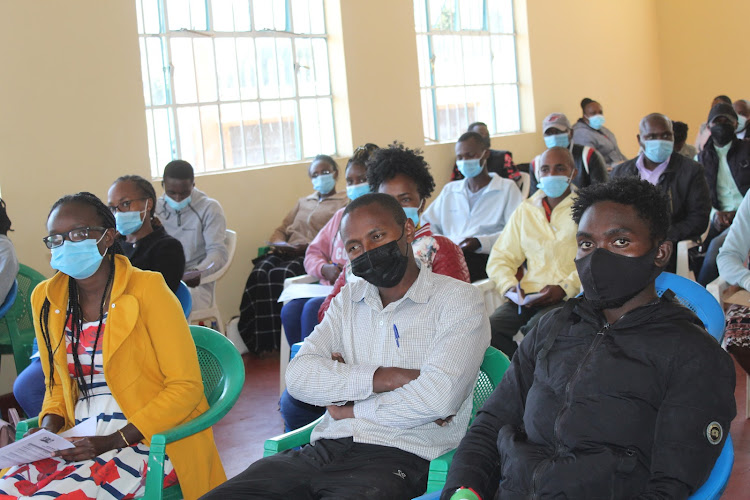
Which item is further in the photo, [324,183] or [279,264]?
[324,183]

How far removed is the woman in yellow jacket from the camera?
2.18 m

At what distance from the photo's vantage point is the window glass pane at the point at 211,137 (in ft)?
19.4

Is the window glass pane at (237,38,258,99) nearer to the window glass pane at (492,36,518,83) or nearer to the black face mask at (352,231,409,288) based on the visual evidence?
the window glass pane at (492,36,518,83)

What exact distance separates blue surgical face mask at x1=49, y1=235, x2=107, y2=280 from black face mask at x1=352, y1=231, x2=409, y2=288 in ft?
2.63

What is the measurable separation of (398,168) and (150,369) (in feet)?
4.84

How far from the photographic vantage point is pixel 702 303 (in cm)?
249

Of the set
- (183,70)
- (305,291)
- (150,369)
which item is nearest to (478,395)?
(150,369)

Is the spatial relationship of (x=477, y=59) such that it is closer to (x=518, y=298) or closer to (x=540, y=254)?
(x=540, y=254)

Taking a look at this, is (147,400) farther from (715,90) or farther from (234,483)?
(715,90)

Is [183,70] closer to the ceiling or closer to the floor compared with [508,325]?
closer to the ceiling

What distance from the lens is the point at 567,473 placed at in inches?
64.8

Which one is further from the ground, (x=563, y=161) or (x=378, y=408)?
(x=563, y=161)

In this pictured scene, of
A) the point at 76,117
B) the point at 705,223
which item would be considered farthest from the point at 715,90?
the point at 76,117

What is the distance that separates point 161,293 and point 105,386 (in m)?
0.32
